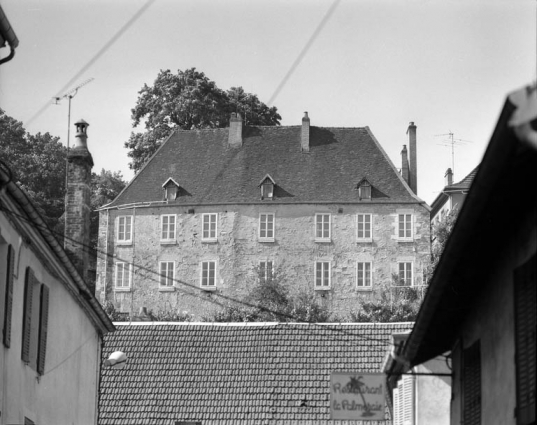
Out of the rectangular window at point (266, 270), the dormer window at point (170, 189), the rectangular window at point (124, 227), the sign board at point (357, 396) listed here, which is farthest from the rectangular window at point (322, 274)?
the sign board at point (357, 396)

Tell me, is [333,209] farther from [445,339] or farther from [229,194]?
[445,339]

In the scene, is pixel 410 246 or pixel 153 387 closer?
pixel 153 387

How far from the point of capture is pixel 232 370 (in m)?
34.9

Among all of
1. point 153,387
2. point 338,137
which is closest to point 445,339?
point 153,387

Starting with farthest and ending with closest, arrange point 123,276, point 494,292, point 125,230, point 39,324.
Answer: point 125,230 < point 123,276 < point 39,324 < point 494,292

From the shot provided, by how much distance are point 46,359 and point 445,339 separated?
7.64 meters

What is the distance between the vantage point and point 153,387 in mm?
34438

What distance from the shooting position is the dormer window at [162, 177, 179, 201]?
84.1 m

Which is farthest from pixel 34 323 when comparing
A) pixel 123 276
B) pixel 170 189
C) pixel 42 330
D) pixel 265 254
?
pixel 170 189

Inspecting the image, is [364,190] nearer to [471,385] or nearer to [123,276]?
[123,276]

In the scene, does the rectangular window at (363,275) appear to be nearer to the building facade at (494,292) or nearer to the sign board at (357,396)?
the sign board at (357,396)

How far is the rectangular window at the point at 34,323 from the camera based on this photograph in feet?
65.1

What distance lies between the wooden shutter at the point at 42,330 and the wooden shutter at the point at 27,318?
76 centimetres

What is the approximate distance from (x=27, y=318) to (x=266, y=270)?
197ft
